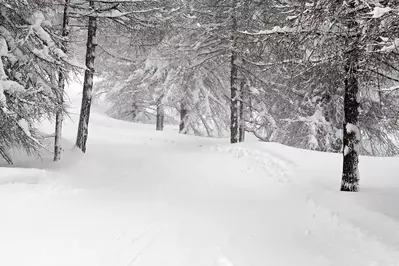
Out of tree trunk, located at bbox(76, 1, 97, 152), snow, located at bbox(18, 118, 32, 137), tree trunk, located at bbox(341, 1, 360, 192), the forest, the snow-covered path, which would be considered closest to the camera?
the snow-covered path

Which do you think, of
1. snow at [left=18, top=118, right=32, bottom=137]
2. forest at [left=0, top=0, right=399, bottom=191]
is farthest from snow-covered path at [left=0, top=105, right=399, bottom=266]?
forest at [left=0, top=0, right=399, bottom=191]

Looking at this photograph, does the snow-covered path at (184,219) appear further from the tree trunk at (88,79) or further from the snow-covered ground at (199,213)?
the tree trunk at (88,79)

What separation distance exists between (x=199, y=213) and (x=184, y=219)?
0.53 m

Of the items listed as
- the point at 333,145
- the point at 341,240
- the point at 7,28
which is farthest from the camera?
the point at 333,145

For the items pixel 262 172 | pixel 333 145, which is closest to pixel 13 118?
pixel 262 172

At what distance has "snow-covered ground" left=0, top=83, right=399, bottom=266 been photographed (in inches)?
194

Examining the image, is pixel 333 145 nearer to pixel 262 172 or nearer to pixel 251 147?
pixel 251 147

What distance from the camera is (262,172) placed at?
10812 mm

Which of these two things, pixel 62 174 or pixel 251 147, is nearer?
pixel 62 174

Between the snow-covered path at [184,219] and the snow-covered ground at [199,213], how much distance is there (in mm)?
19

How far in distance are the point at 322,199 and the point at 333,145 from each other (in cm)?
818

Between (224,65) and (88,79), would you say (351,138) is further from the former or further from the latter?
(224,65)

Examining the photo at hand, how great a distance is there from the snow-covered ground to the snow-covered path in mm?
19

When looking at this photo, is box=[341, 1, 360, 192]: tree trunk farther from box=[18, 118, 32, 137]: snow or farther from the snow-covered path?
box=[18, 118, 32, 137]: snow
